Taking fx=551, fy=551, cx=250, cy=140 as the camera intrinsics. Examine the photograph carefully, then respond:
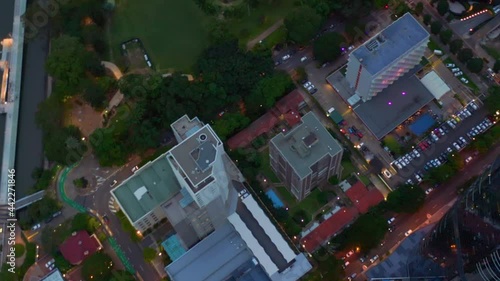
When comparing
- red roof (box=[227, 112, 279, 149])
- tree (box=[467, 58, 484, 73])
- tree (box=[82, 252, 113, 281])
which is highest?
red roof (box=[227, 112, 279, 149])

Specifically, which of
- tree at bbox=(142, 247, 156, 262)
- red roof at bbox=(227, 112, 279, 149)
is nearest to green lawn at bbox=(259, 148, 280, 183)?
red roof at bbox=(227, 112, 279, 149)

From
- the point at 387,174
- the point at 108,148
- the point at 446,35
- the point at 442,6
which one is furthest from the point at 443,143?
the point at 108,148

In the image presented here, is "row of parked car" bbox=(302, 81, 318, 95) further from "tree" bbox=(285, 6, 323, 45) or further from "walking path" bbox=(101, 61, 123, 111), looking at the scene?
"walking path" bbox=(101, 61, 123, 111)

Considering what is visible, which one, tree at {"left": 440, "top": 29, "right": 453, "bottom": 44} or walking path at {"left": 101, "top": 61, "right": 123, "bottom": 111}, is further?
walking path at {"left": 101, "top": 61, "right": 123, "bottom": 111}

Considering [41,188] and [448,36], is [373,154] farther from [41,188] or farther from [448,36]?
[41,188]

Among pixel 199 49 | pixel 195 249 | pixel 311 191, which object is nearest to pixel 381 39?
pixel 311 191

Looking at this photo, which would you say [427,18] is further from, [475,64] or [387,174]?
Result: [387,174]
